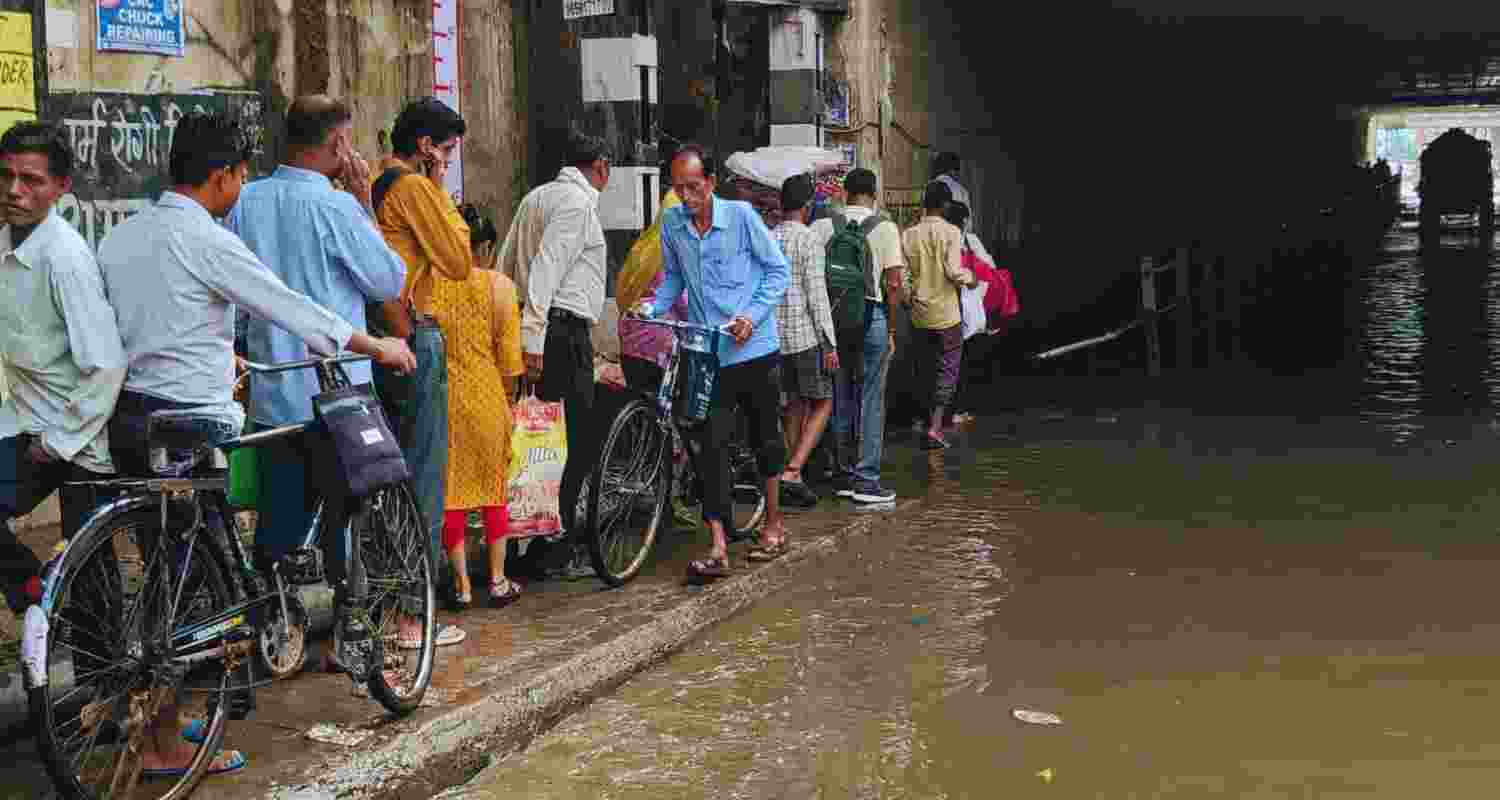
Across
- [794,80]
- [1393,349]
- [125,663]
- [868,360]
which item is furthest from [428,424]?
[1393,349]

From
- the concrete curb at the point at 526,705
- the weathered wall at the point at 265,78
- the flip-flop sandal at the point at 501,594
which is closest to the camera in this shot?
the concrete curb at the point at 526,705

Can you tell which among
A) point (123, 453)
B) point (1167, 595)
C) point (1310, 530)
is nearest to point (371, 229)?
point (123, 453)

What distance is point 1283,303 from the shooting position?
24891 millimetres

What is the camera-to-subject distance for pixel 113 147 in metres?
7.46

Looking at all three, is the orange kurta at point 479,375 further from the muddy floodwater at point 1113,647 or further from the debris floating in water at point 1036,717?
the debris floating in water at point 1036,717

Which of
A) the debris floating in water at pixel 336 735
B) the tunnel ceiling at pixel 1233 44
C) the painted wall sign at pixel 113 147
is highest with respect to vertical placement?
the tunnel ceiling at pixel 1233 44

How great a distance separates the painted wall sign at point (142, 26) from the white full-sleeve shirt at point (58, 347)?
276 centimetres

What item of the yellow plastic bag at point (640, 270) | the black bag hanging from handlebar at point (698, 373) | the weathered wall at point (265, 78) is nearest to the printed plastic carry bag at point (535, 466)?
the black bag hanging from handlebar at point (698, 373)

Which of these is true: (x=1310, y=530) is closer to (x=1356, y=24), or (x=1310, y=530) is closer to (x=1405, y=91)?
(x=1356, y=24)

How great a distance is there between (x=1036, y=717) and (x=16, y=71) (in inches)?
169

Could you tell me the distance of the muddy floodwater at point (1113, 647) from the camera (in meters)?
5.49

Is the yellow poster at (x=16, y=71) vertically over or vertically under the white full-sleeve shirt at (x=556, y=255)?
over

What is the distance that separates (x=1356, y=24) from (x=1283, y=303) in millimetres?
6275

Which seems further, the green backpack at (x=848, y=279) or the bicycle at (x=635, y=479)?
the green backpack at (x=848, y=279)
